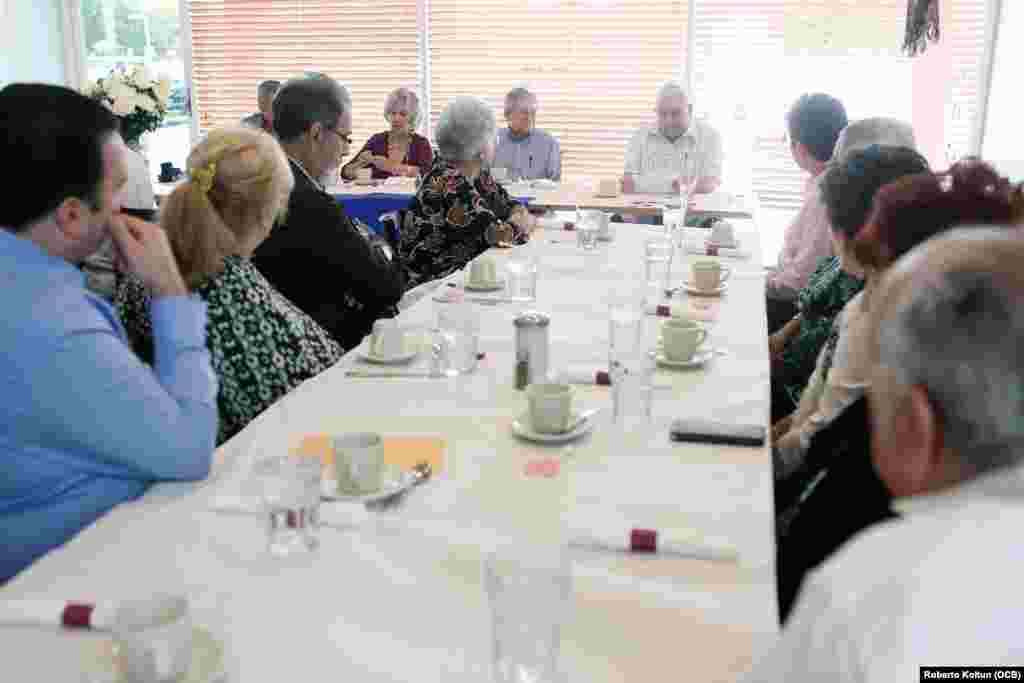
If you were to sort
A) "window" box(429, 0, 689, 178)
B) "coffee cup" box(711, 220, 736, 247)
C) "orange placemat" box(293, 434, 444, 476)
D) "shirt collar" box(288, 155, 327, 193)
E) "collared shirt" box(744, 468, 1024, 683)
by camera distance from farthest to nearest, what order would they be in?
1. "window" box(429, 0, 689, 178)
2. "coffee cup" box(711, 220, 736, 247)
3. "shirt collar" box(288, 155, 327, 193)
4. "orange placemat" box(293, 434, 444, 476)
5. "collared shirt" box(744, 468, 1024, 683)

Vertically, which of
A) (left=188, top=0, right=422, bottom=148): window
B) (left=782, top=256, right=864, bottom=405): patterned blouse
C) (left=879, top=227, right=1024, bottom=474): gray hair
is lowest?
(left=782, top=256, right=864, bottom=405): patterned blouse

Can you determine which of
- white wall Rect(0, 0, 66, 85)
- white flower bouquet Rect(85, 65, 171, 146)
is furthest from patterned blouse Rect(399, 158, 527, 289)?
white wall Rect(0, 0, 66, 85)

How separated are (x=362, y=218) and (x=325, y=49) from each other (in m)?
2.56

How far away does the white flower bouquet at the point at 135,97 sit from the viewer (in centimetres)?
484

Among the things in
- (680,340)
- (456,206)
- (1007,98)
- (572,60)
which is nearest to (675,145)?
(572,60)

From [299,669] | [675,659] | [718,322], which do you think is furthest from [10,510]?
[718,322]

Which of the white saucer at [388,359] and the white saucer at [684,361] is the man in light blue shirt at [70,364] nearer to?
the white saucer at [388,359]

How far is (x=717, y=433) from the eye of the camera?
5.65 feet

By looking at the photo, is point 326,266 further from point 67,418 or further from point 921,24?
point 921,24

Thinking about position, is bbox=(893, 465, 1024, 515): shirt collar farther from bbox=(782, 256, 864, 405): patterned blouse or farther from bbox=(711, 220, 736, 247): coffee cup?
bbox=(711, 220, 736, 247): coffee cup

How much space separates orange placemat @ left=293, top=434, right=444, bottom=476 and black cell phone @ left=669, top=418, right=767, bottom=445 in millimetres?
430

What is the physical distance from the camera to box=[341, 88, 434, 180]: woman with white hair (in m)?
6.17

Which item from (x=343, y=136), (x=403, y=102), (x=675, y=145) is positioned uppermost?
(x=403, y=102)

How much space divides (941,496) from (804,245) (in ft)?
9.81
